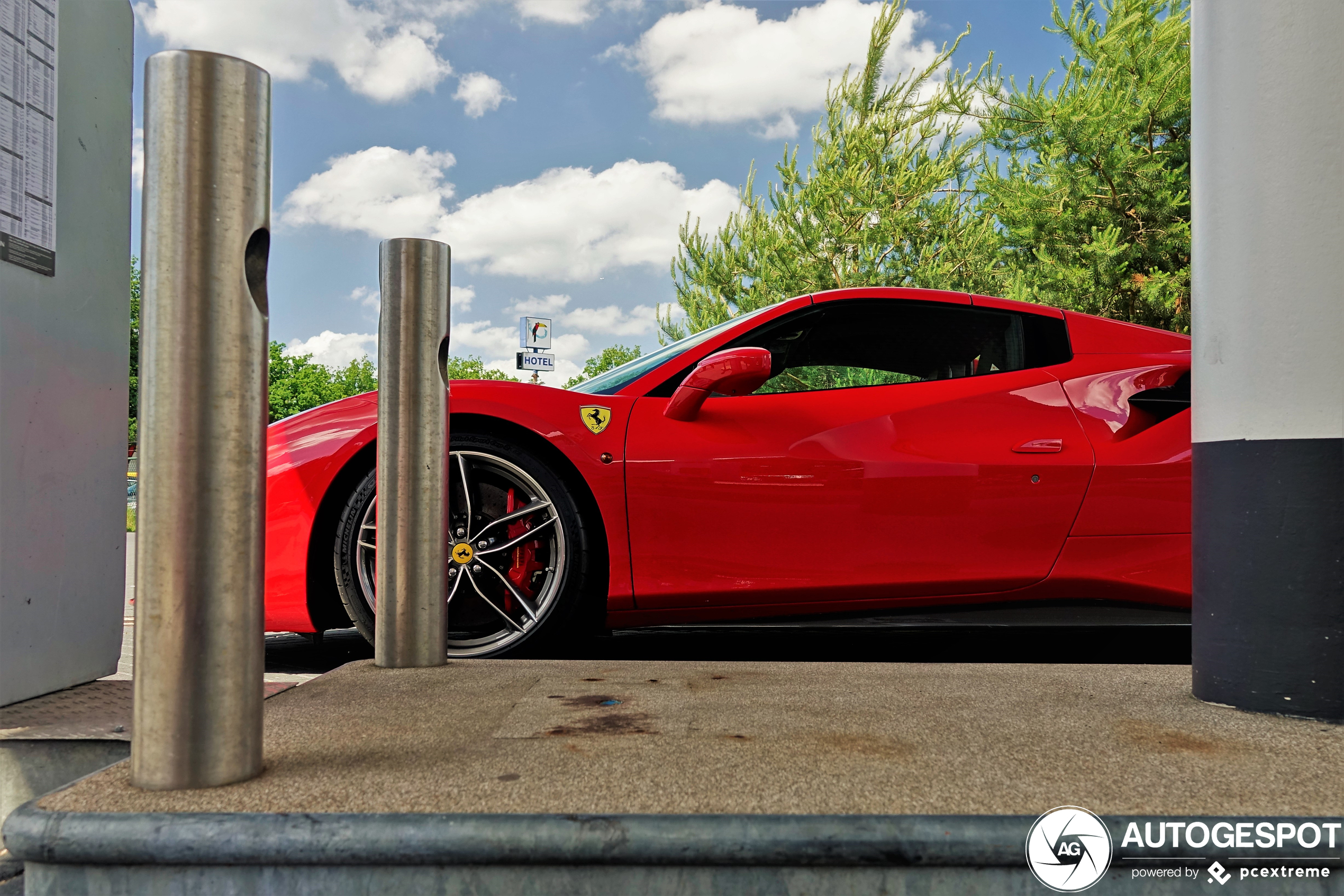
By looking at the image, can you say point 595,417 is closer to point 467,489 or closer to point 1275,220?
point 467,489

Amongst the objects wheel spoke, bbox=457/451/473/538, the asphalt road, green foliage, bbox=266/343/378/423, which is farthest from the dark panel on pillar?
green foliage, bbox=266/343/378/423

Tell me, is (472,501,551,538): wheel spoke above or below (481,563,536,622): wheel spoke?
above

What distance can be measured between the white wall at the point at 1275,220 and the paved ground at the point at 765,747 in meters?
0.71

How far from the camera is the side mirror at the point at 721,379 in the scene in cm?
306

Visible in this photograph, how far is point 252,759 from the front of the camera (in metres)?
1.54

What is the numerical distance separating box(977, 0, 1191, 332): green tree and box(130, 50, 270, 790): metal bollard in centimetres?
1319

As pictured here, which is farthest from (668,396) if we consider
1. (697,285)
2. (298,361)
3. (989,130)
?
(298,361)

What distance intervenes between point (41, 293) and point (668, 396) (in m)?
1.90

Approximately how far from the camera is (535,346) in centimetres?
3105

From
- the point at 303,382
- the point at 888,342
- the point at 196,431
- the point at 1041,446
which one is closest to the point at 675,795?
the point at 196,431

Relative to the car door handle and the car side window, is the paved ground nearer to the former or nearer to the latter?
the car door handle

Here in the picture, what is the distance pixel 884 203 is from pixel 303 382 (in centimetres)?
4238

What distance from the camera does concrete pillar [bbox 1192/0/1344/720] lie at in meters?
1.99

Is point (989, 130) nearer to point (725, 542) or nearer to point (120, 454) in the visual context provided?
point (725, 542)
